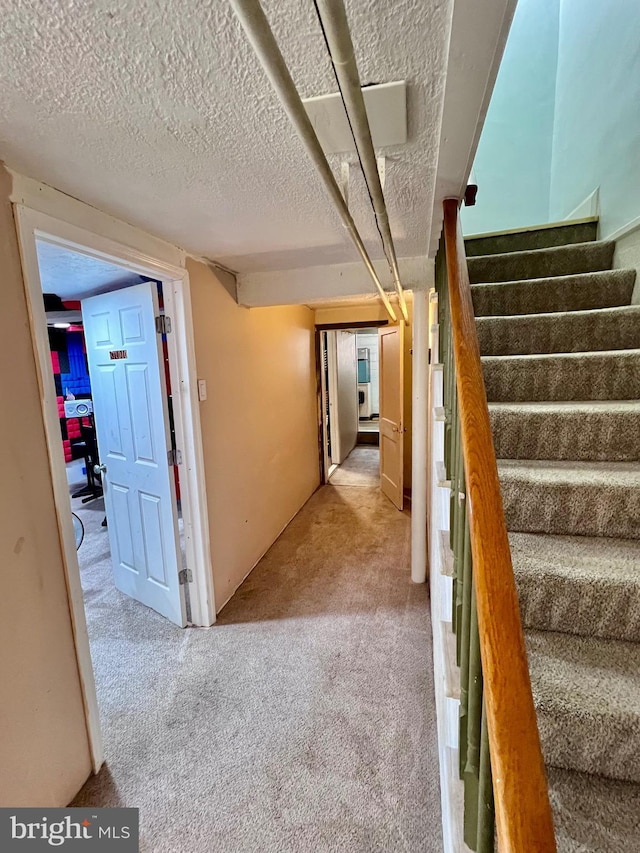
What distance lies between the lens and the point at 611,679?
3.12 feet

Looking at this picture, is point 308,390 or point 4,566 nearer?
point 4,566

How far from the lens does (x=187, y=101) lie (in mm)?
Result: 897

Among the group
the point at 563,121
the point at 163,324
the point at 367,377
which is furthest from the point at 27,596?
the point at 367,377

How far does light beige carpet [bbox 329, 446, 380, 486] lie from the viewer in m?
5.10

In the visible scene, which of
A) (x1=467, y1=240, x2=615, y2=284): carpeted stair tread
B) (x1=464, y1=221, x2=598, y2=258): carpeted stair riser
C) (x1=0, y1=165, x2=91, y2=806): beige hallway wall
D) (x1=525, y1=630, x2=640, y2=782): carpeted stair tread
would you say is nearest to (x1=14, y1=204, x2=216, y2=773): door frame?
(x1=0, y1=165, x2=91, y2=806): beige hallway wall

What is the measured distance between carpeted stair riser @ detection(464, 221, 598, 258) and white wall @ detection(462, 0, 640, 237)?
125 mm

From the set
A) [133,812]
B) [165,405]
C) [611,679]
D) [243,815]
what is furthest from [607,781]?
[165,405]

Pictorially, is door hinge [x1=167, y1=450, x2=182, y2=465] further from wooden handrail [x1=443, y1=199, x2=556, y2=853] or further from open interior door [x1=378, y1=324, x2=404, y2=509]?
open interior door [x1=378, y1=324, x2=404, y2=509]

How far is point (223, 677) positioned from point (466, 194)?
2.50 metres

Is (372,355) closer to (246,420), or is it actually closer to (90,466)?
(90,466)

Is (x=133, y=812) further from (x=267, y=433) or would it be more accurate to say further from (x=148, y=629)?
(x=267, y=433)

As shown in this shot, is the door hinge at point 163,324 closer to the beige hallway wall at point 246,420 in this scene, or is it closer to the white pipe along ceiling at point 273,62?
the beige hallway wall at point 246,420

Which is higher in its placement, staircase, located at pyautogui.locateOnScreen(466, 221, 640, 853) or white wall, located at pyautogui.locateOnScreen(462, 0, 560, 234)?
white wall, located at pyautogui.locateOnScreen(462, 0, 560, 234)

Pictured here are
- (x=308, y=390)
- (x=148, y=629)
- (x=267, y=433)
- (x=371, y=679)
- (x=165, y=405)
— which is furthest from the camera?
(x=308, y=390)
